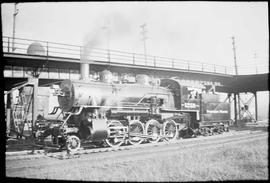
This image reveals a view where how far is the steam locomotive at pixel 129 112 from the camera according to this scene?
12.2 metres

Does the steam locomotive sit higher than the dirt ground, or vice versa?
the steam locomotive

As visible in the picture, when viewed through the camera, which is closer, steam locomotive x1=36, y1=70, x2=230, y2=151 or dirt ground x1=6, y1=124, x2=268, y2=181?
dirt ground x1=6, y1=124, x2=268, y2=181

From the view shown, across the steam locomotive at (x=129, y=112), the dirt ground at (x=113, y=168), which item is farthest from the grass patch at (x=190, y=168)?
the steam locomotive at (x=129, y=112)

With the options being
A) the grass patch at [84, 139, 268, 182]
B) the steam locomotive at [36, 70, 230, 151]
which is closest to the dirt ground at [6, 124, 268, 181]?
the grass patch at [84, 139, 268, 182]

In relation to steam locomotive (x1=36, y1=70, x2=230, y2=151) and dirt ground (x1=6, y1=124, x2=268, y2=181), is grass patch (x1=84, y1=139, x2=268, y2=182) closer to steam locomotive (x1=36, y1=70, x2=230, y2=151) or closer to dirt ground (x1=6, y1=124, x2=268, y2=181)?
dirt ground (x1=6, y1=124, x2=268, y2=181)

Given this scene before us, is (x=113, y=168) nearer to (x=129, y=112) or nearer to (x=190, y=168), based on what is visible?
(x=190, y=168)

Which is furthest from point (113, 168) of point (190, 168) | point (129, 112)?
point (129, 112)

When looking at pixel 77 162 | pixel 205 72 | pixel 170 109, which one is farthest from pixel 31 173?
pixel 205 72

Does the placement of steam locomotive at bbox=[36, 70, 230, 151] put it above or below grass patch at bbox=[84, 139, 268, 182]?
above

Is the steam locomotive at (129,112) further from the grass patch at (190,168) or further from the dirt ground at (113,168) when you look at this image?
the grass patch at (190,168)

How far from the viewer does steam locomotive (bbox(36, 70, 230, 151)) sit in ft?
40.2

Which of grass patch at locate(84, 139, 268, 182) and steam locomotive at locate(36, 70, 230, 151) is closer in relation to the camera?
grass patch at locate(84, 139, 268, 182)

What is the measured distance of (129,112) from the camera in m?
13.7

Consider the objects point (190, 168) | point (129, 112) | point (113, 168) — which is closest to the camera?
point (190, 168)
